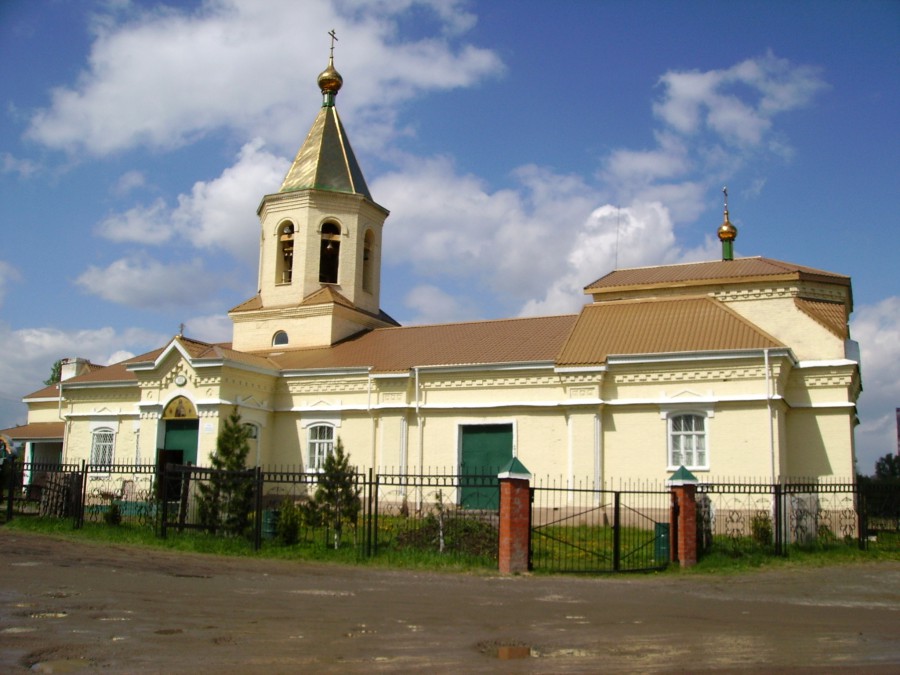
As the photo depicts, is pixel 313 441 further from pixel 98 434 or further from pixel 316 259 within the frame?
pixel 98 434

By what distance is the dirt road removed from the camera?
24.0 feet

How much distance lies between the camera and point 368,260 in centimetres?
2794

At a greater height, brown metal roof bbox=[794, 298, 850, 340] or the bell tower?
the bell tower

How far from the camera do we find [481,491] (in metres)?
21.5

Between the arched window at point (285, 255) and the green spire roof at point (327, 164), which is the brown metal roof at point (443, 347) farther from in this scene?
the green spire roof at point (327, 164)

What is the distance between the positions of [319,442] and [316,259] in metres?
6.09


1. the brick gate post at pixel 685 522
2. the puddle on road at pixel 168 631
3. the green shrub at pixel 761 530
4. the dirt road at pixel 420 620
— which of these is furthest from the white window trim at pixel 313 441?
the puddle on road at pixel 168 631

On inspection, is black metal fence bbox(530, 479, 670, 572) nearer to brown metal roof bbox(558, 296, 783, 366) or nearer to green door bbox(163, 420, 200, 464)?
brown metal roof bbox(558, 296, 783, 366)

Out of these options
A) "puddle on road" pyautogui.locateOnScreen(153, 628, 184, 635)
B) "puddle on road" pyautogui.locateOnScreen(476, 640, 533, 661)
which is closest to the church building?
"puddle on road" pyautogui.locateOnScreen(476, 640, 533, 661)

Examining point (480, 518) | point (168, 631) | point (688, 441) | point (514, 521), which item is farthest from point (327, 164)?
point (168, 631)

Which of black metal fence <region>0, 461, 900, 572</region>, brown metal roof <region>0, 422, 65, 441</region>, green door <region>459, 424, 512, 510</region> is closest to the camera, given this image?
black metal fence <region>0, 461, 900, 572</region>

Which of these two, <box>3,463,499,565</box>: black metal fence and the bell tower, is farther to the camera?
the bell tower

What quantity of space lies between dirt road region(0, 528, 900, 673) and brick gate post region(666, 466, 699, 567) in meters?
0.88

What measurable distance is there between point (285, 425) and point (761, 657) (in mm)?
17972
